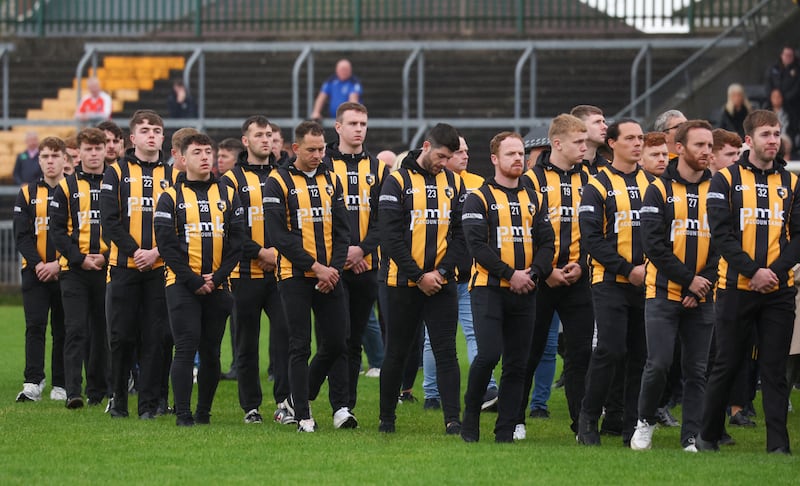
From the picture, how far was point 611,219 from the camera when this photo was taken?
31.9 feet

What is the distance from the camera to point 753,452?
9.41 metres

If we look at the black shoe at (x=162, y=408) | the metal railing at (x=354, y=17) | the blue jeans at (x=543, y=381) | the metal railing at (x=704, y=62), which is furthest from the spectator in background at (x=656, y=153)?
the metal railing at (x=354, y=17)

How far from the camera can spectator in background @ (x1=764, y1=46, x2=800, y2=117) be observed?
20172 mm

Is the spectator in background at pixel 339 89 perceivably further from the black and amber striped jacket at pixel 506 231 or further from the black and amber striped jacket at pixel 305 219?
the black and amber striped jacket at pixel 506 231

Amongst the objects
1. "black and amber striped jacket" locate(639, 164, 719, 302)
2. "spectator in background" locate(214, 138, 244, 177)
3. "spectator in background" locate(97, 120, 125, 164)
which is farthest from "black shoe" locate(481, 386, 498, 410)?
"spectator in background" locate(97, 120, 125, 164)

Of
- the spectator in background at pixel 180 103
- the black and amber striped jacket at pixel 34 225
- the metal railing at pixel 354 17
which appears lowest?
the black and amber striped jacket at pixel 34 225

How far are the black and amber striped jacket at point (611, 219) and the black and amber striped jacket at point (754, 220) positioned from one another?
665 mm

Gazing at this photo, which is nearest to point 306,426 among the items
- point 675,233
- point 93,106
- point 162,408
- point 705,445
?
point 162,408

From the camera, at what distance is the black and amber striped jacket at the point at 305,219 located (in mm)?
10141

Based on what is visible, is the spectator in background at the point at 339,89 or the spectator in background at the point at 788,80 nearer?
the spectator in background at the point at 788,80

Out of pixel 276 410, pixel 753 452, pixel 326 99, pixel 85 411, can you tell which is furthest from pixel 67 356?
pixel 326 99

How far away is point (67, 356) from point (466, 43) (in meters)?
13.1

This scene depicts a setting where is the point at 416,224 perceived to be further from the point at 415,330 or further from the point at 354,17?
the point at 354,17

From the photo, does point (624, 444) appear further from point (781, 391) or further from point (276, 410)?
point (276, 410)
